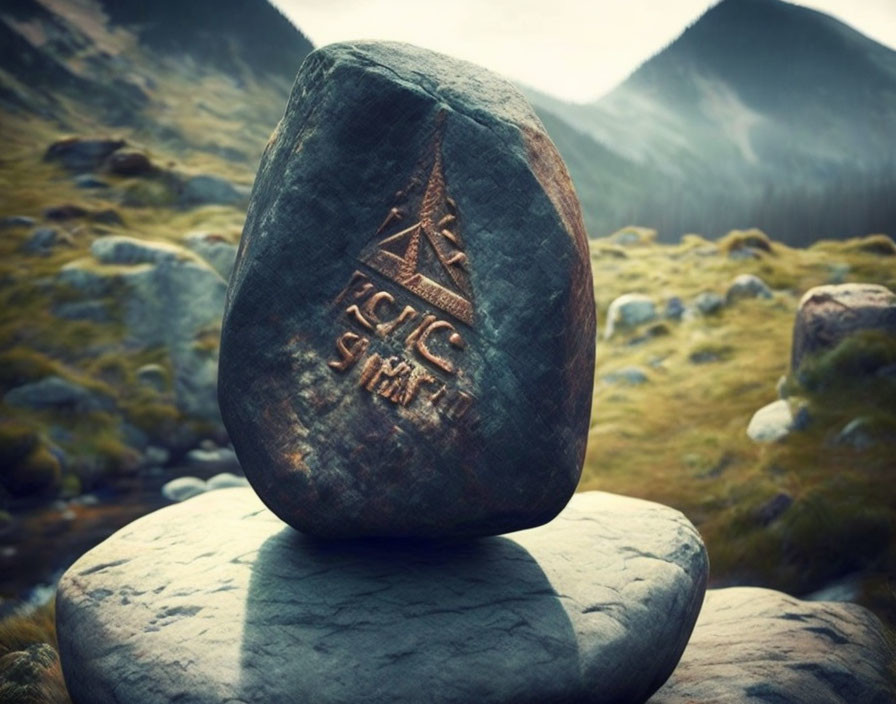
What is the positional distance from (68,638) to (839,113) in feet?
136

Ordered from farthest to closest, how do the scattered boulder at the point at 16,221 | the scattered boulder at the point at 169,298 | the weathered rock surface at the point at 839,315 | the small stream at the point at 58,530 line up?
the scattered boulder at the point at 16,221 → the scattered boulder at the point at 169,298 → the weathered rock surface at the point at 839,315 → the small stream at the point at 58,530

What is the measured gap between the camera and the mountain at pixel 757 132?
34125 mm

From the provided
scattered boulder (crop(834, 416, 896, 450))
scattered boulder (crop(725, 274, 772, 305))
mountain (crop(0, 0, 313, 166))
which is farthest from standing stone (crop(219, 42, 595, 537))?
mountain (crop(0, 0, 313, 166))

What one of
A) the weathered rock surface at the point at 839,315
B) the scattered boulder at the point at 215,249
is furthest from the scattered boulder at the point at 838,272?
the scattered boulder at the point at 215,249

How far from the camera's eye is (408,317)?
17.3ft

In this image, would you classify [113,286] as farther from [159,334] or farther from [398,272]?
[398,272]

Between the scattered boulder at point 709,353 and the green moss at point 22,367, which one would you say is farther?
the scattered boulder at point 709,353

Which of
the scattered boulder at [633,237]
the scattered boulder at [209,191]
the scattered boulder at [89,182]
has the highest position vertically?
the scattered boulder at [633,237]

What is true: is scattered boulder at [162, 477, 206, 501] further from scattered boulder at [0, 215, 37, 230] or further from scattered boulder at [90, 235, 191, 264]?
scattered boulder at [0, 215, 37, 230]

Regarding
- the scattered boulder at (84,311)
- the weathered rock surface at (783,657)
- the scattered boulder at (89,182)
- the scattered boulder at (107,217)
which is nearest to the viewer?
the weathered rock surface at (783,657)

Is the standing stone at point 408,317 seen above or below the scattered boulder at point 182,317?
above

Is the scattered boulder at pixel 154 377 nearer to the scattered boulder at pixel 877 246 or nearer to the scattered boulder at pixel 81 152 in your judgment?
the scattered boulder at pixel 81 152

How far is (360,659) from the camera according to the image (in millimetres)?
5145

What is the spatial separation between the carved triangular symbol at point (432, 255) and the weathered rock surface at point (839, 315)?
34.0ft
